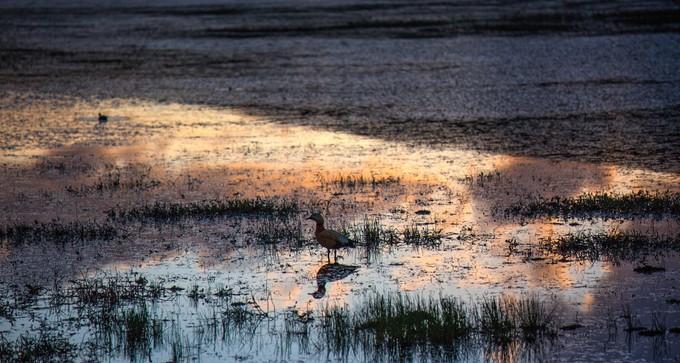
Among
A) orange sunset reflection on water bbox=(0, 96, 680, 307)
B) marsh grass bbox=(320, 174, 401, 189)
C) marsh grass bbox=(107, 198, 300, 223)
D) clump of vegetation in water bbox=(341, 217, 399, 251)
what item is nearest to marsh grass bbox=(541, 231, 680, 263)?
orange sunset reflection on water bbox=(0, 96, 680, 307)

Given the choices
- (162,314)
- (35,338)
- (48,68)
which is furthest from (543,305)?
(48,68)

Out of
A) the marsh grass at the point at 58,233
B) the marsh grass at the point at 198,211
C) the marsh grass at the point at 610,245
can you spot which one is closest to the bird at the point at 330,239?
the marsh grass at the point at 610,245

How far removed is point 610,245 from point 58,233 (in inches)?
278

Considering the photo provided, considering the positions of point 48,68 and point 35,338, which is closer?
point 35,338

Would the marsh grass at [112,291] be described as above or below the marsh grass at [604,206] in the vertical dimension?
below

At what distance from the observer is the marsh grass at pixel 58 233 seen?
14.2 metres

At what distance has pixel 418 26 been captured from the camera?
53.7 m

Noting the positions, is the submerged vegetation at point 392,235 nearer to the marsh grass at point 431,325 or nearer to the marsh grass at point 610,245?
the marsh grass at point 610,245

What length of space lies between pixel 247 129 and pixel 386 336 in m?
14.2

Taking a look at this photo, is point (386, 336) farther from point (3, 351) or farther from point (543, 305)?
point (3, 351)

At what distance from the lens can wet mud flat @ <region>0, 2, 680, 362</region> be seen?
1023 centimetres

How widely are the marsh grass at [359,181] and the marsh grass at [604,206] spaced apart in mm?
2635

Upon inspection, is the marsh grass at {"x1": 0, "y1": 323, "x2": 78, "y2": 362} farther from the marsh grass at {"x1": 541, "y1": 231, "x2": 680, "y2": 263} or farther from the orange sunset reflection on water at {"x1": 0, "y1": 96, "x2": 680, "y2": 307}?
the marsh grass at {"x1": 541, "y1": 231, "x2": 680, "y2": 263}

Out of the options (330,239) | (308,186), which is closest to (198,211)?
(308,186)
